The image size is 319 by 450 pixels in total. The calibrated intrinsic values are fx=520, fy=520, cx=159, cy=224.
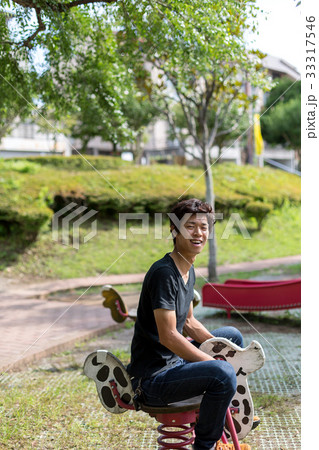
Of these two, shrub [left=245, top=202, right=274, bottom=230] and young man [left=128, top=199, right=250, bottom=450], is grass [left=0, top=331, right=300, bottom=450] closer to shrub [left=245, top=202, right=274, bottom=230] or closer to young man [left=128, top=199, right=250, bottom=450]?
young man [left=128, top=199, right=250, bottom=450]

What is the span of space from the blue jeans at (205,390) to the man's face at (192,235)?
1.69ft

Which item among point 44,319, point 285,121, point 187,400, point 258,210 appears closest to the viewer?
point 187,400

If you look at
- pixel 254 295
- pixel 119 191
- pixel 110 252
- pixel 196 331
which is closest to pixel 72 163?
pixel 119 191

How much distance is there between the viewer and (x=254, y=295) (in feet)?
20.1

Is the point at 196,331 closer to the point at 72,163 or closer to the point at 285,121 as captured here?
the point at 72,163

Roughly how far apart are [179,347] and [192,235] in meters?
0.51

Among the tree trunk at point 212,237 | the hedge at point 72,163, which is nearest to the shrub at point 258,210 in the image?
the hedge at point 72,163

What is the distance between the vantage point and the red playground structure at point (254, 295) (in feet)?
19.2

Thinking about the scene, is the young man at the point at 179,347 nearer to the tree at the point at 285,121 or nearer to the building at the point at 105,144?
the building at the point at 105,144

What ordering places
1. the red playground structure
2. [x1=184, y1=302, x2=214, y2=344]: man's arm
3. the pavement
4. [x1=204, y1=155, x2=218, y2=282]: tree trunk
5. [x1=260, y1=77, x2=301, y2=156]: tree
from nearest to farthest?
1. [x1=184, y1=302, x2=214, y2=344]: man's arm
2. the pavement
3. the red playground structure
4. [x1=204, y1=155, x2=218, y2=282]: tree trunk
5. [x1=260, y1=77, x2=301, y2=156]: tree

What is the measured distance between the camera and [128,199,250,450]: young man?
2.16 metres

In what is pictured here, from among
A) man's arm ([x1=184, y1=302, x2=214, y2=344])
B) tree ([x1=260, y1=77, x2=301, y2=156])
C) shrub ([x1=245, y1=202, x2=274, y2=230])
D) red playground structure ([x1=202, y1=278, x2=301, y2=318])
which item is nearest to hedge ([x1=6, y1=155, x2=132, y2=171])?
shrub ([x1=245, y1=202, x2=274, y2=230])
